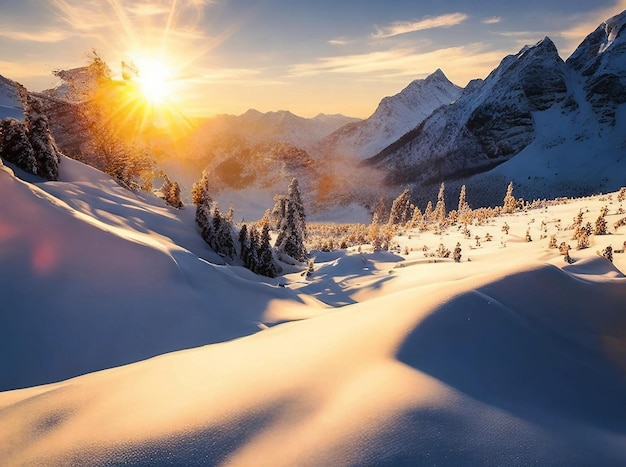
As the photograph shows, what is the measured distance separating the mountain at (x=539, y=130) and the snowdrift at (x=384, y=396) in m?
74.7

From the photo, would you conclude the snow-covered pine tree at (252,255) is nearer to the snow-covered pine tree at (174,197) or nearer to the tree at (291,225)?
the snow-covered pine tree at (174,197)

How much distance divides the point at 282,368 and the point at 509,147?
100 metres

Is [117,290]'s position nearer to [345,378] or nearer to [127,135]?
[345,378]

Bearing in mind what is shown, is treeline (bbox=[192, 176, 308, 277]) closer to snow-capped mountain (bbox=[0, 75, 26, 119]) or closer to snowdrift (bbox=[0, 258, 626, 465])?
snowdrift (bbox=[0, 258, 626, 465])

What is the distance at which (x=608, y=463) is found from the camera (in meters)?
2.66

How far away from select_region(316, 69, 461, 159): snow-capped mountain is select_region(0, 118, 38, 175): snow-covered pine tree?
420 feet

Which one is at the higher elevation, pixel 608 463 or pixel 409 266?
pixel 608 463

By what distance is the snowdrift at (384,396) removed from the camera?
8.36 ft

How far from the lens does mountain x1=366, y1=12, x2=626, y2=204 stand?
71.6m

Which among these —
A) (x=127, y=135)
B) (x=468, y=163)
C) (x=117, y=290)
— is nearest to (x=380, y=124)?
(x=468, y=163)

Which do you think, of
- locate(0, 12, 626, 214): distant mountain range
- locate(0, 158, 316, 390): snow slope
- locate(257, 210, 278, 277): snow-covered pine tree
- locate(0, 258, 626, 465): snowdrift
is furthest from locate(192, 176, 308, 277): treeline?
locate(0, 12, 626, 214): distant mountain range

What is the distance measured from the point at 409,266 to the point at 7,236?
14.0 metres

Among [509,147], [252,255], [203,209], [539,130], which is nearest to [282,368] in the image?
[252,255]

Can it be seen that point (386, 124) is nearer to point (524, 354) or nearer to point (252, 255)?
point (252, 255)
